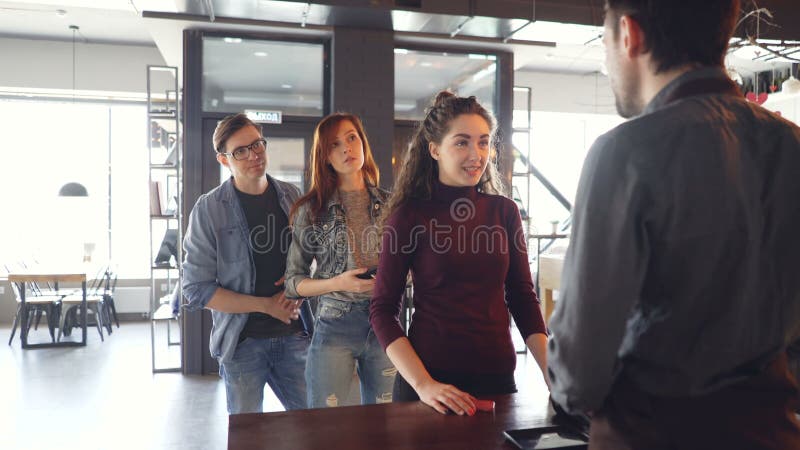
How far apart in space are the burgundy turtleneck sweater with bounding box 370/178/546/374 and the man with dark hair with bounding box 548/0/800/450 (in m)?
0.81

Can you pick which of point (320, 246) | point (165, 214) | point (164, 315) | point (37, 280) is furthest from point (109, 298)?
point (320, 246)

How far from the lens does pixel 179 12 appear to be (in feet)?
13.5

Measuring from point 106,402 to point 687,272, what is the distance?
4850mm

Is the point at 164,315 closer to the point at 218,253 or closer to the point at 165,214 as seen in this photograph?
the point at 165,214

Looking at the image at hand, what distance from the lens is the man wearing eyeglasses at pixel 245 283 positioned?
2.24 m

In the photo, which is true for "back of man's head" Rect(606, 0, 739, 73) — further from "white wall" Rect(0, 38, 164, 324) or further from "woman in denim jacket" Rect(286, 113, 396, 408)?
"white wall" Rect(0, 38, 164, 324)

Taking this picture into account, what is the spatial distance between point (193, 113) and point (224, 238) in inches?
128

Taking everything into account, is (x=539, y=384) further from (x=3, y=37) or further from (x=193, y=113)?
(x=3, y=37)

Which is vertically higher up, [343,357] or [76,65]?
[76,65]

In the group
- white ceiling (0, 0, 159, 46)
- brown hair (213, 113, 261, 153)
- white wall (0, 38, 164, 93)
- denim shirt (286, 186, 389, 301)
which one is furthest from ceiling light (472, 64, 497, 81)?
white wall (0, 38, 164, 93)

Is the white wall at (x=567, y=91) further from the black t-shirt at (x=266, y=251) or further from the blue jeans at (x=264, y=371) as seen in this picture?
the blue jeans at (x=264, y=371)

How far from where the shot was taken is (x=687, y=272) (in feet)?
2.40

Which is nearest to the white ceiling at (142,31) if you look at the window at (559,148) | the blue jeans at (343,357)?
the window at (559,148)

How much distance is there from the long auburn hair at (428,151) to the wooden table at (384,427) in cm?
62
